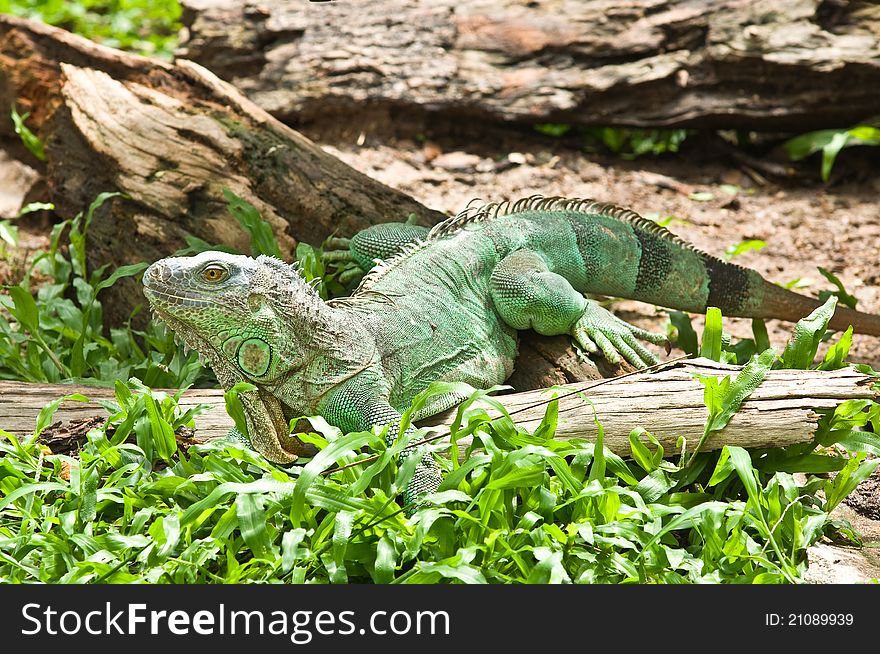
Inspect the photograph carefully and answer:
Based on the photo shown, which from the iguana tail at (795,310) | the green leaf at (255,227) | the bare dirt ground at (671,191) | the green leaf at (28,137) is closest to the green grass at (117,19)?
the bare dirt ground at (671,191)

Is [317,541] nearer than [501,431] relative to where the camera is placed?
Yes

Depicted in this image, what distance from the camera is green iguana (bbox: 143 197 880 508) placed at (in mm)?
3912

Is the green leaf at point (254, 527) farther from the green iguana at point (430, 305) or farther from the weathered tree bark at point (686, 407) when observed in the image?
the weathered tree bark at point (686, 407)

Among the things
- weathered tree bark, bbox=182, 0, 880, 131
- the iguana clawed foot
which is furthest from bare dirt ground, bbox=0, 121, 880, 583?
the iguana clawed foot

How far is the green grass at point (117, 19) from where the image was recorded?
Answer: 974 centimetres

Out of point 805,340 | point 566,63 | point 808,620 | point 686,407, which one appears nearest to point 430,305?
point 686,407

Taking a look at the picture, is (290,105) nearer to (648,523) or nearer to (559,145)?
(559,145)

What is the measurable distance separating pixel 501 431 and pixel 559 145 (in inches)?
215

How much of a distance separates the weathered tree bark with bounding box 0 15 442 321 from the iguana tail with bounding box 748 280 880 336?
2.04 meters

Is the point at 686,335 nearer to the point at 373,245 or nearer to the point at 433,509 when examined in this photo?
the point at 373,245

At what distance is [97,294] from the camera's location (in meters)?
5.84

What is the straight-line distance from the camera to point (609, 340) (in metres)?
4.82

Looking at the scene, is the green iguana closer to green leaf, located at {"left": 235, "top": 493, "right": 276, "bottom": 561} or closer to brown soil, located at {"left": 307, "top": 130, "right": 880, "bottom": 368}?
green leaf, located at {"left": 235, "top": 493, "right": 276, "bottom": 561}

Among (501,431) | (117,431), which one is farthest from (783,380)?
(117,431)
